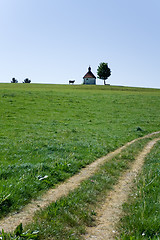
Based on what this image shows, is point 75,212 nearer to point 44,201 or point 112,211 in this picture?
point 112,211

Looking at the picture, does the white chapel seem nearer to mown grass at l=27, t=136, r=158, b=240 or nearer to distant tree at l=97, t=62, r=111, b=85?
distant tree at l=97, t=62, r=111, b=85

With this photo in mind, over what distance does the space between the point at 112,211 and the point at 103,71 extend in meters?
140

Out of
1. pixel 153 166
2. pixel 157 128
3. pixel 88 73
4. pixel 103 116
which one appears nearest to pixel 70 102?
pixel 103 116

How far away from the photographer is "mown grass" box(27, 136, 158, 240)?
19.7 ft

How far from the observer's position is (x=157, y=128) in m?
27.6

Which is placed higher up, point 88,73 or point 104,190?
point 88,73

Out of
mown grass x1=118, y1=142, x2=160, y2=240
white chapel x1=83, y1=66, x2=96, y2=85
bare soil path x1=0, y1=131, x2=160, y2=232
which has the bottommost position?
bare soil path x1=0, y1=131, x2=160, y2=232

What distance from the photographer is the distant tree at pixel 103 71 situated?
464 ft

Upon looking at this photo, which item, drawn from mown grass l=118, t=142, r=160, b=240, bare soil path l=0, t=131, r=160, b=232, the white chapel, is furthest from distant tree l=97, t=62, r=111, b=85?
mown grass l=118, t=142, r=160, b=240

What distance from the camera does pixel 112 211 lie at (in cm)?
734

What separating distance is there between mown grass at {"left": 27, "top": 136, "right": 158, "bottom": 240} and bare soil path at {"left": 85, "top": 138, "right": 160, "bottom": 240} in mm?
216

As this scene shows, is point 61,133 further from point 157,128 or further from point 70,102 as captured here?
point 70,102

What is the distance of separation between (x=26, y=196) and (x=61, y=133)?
13.8 meters

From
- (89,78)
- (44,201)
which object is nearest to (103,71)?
(89,78)
